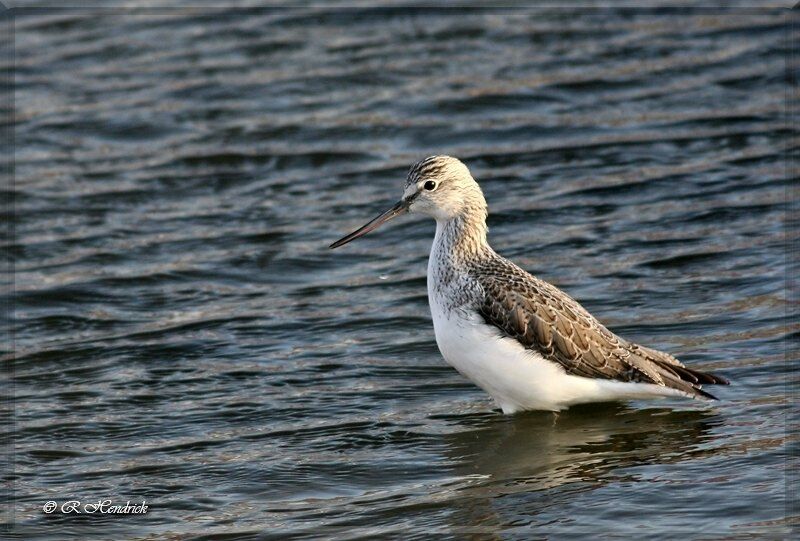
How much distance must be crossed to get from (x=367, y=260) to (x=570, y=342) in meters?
3.98

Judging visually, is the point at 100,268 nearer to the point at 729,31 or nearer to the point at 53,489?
the point at 53,489

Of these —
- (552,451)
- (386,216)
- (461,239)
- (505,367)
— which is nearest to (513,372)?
(505,367)

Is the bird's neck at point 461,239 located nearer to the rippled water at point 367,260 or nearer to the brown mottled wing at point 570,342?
the brown mottled wing at point 570,342

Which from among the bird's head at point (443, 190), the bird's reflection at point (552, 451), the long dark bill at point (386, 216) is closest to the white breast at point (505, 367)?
the bird's reflection at point (552, 451)

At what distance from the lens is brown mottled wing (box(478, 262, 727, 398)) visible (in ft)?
29.2

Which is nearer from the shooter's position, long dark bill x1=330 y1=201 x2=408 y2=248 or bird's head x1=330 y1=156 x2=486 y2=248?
bird's head x1=330 y1=156 x2=486 y2=248

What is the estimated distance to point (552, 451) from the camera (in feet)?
28.8

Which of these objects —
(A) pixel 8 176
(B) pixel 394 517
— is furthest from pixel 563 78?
(B) pixel 394 517

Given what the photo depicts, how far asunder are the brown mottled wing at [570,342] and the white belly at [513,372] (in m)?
0.06

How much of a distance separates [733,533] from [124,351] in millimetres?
5417

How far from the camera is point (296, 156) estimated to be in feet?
49.1

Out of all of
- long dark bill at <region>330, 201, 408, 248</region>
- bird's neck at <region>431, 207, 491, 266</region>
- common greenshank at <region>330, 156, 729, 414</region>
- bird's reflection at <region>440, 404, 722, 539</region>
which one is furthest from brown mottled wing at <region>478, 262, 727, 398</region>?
long dark bill at <region>330, 201, 408, 248</region>

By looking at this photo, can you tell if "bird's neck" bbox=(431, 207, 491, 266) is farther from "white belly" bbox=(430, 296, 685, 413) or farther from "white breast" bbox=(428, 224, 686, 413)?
"white belly" bbox=(430, 296, 685, 413)

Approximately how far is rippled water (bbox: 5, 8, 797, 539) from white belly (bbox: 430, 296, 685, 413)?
0.27m
